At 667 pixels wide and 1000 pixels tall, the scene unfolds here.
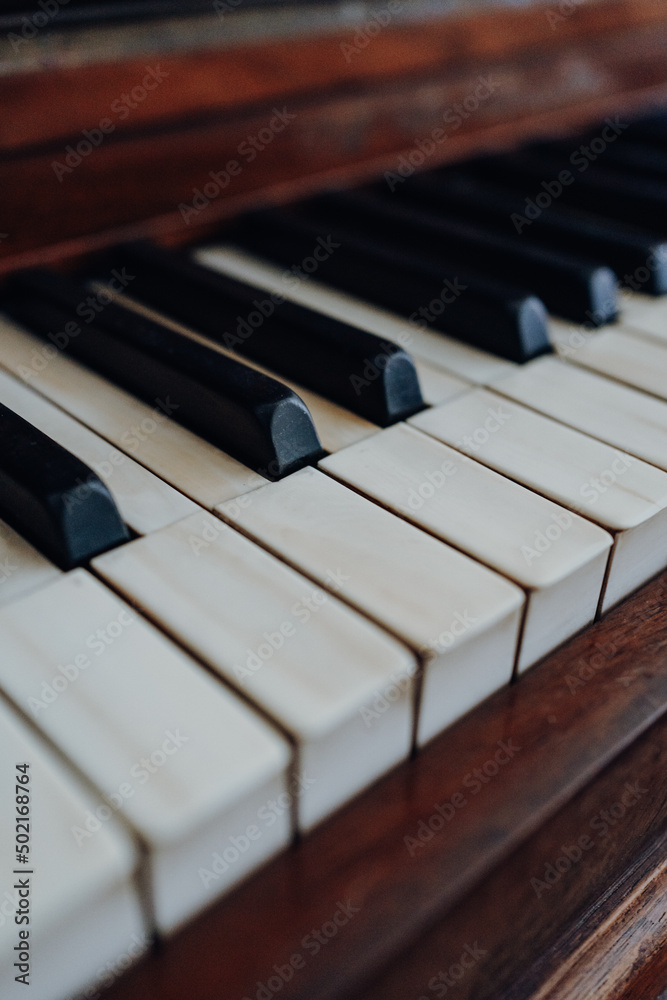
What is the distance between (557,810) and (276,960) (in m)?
0.21

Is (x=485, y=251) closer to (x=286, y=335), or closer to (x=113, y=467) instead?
(x=286, y=335)

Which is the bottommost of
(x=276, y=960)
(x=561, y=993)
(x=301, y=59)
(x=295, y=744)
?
(x=561, y=993)

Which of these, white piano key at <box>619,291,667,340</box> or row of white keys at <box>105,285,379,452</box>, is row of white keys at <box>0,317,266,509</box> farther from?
white piano key at <box>619,291,667,340</box>

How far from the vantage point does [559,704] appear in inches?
25.4

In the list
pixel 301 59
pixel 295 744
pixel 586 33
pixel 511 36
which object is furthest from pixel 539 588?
pixel 586 33

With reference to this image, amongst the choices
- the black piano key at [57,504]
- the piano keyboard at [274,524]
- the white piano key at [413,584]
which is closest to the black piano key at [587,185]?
the piano keyboard at [274,524]

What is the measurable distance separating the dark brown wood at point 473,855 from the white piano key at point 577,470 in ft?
0.18

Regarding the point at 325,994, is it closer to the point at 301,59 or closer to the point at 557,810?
the point at 557,810

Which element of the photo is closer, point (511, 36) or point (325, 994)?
point (325, 994)

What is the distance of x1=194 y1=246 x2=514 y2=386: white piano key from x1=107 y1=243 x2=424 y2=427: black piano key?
5cm

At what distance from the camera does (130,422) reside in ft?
2.69

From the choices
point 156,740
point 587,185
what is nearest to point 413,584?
point 156,740

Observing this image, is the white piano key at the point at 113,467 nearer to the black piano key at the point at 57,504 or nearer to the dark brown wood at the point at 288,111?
the black piano key at the point at 57,504

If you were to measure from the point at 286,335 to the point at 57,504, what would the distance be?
351 mm
